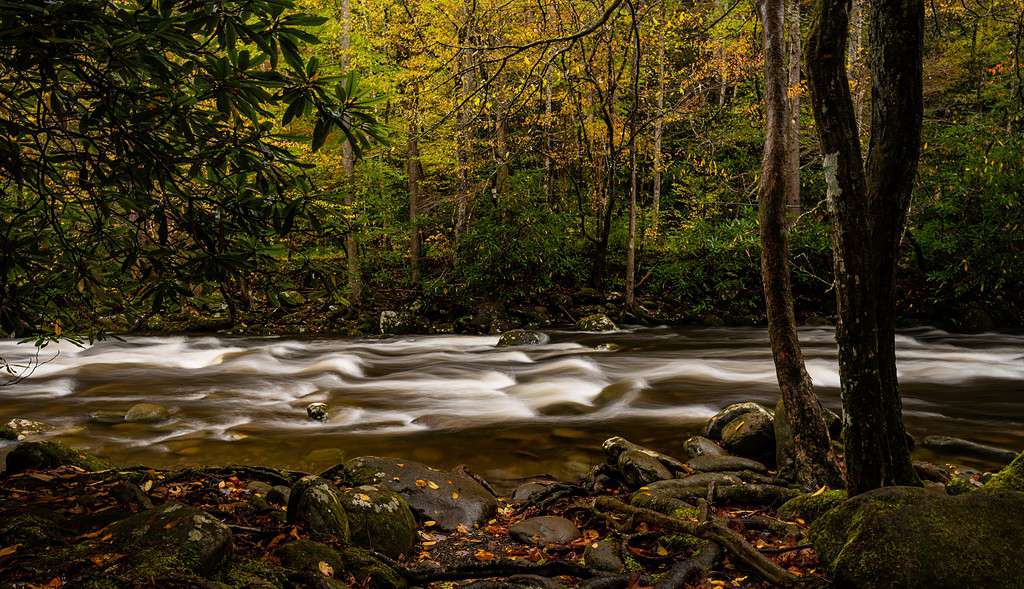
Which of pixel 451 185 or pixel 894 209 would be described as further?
pixel 451 185

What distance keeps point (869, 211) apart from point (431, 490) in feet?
12.1

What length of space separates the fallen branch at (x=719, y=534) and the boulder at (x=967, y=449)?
4.41 meters

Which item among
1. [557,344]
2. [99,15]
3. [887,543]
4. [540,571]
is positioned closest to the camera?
[99,15]

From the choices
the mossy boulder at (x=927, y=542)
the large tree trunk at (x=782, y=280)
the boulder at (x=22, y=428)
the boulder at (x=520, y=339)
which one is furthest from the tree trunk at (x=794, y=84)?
the boulder at (x=22, y=428)

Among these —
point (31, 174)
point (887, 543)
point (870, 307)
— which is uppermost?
point (31, 174)

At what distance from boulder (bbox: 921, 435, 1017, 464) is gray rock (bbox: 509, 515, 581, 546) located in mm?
4820

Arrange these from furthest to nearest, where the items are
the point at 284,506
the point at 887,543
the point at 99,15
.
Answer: the point at 284,506, the point at 887,543, the point at 99,15

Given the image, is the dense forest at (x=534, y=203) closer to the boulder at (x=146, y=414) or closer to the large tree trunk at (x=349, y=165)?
the large tree trunk at (x=349, y=165)

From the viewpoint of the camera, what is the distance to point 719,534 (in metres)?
3.70

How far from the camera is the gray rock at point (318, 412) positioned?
8712 mm

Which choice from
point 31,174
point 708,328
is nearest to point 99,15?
point 31,174

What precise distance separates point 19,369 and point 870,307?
45.8ft

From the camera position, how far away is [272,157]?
3.25 metres

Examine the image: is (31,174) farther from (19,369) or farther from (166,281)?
(19,369)
